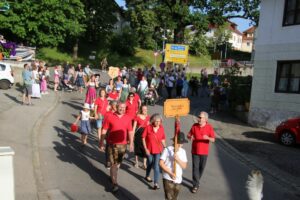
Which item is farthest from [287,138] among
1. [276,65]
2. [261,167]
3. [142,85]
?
[142,85]

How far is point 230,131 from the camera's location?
16.9 metres

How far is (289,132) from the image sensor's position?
1484 cm

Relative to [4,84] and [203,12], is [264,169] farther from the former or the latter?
[203,12]

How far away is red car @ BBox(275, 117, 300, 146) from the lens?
14.6 meters

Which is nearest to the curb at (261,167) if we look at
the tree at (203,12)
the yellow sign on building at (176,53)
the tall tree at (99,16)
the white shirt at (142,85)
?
the white shirt at (142,85)

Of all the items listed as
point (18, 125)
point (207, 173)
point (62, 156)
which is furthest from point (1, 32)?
point (207, 173)

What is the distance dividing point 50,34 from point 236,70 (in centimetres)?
1648

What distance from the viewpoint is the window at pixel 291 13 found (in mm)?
16969

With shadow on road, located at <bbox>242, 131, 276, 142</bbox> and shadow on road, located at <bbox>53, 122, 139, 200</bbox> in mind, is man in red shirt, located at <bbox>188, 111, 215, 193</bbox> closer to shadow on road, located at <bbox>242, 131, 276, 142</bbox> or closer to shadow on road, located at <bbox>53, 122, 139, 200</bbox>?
shadow on road, located at <bbox>53, 122, 139, 200</bbox>

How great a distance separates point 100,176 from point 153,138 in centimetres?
180

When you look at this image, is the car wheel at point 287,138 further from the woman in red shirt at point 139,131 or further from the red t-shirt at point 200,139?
the red t-shirt at point 200,139

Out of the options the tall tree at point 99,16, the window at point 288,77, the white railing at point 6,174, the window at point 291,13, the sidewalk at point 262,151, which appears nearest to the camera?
the white railing at point 6,174

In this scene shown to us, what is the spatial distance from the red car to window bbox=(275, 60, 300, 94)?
258 cm

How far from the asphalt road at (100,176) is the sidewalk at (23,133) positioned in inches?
8.3
